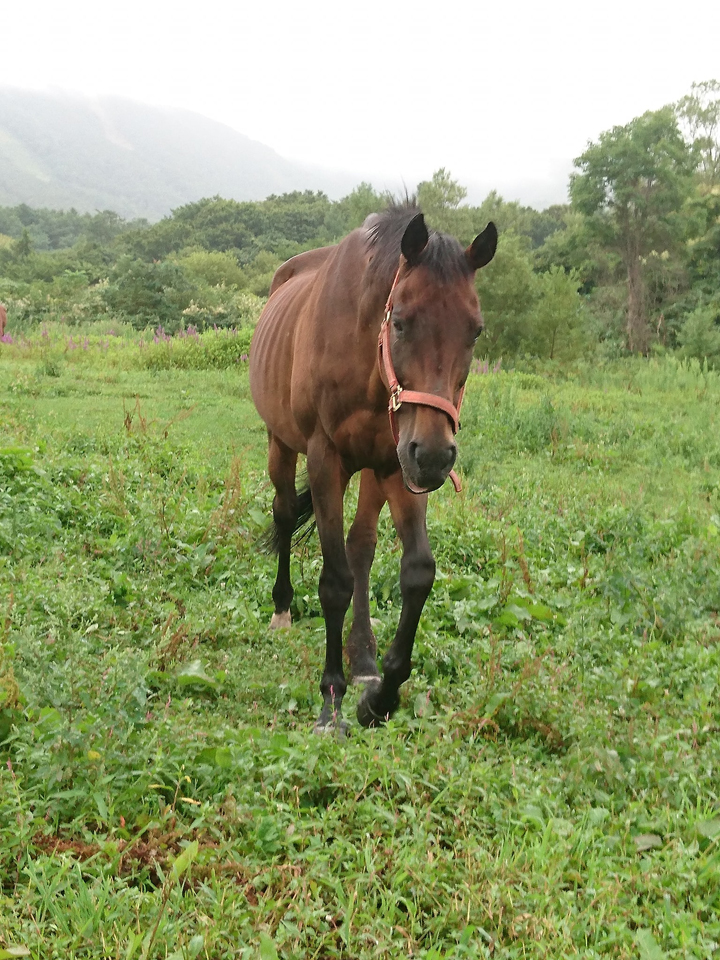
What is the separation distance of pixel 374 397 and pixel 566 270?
29.8 m

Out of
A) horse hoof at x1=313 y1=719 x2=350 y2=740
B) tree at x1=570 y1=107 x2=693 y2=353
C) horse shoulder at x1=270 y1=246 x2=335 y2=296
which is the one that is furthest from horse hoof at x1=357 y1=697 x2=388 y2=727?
tree at x1=570 y1=107 x2=693 y2=353

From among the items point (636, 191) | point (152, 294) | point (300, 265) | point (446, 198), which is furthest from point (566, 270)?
point (300, 265)

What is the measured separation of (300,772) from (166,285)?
21.9 m

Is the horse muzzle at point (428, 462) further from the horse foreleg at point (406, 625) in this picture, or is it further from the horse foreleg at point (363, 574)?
the horse foreleg at point (363, 574)

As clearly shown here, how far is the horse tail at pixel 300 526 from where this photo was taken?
13.7ft

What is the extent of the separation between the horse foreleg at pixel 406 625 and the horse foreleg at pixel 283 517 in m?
1.05

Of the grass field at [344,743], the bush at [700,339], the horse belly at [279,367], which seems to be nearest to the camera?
the grass field at [344,743]

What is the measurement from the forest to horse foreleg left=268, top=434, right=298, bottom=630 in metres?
12.7

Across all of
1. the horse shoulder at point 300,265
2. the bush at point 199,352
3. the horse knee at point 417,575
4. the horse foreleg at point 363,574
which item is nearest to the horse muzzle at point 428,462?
the horse knee at point 417,575

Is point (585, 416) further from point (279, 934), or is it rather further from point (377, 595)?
point (279, 934)

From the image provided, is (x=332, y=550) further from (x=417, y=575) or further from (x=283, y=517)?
(x=283, y=517)

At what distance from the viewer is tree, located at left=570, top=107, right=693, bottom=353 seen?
87.1 feet

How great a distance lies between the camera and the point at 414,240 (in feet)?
7.73

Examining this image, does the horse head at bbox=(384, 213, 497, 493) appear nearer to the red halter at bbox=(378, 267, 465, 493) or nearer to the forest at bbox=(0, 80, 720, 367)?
the red halter at bbox=(378, 267, 465, 493)
